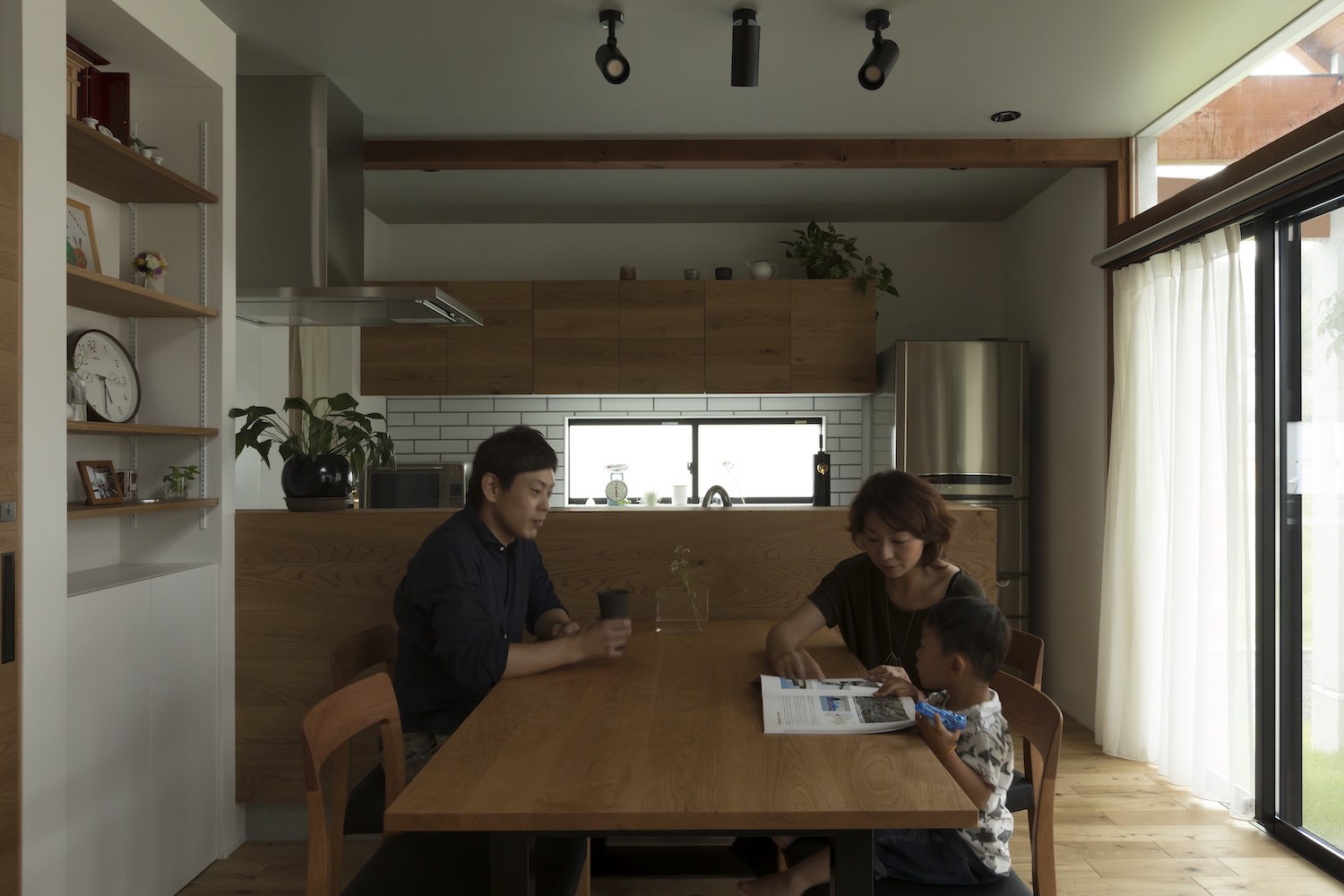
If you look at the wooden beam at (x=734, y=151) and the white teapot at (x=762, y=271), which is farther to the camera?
the white teapot at (x=762, y=271)

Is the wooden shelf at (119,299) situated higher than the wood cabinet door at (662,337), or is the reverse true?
the wood cabinet door at (662,337)

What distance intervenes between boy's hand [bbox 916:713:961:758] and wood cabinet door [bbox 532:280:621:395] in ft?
12.8

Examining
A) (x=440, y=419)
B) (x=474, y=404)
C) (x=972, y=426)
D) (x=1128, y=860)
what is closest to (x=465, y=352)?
(x=474, y=404)

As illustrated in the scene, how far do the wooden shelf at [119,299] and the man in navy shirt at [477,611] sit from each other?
3.44ft

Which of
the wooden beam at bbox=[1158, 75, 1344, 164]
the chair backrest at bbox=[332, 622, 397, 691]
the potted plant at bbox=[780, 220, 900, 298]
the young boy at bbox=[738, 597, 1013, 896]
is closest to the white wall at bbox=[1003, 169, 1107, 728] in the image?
the wooden beam at bbox=[1158, 75, 1344, 164]

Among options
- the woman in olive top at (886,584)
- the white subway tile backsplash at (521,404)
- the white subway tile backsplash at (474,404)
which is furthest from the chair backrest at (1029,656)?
the white subway tile backsplash at (474,404)

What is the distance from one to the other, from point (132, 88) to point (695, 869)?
2787mm

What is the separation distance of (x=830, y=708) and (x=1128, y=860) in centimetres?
186

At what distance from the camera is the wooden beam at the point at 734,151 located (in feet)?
13.3

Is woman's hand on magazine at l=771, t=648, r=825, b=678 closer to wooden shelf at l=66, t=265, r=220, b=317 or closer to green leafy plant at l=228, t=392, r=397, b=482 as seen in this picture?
green leafy plant at l=228, t=392, r=397, b=482

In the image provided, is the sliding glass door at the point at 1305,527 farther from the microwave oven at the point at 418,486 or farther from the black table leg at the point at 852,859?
the microwave oven at the point at 418,486

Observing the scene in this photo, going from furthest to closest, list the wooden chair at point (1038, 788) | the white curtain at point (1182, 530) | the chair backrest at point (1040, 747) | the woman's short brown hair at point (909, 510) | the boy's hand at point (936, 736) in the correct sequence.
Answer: the white curtain at point (1182, 530)
the woman's short brown hair at point (909, 510)
the chair backrest at point (1040, 747)
the wooden chair at point (1038, 788)
the boy's hand at point (936, 736)

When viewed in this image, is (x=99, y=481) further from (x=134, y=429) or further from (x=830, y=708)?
(x=830, y=708)

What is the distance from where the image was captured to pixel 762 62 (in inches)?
128
